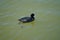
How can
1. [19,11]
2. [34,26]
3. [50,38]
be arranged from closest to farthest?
1. [50,38]
2. [34,26]
3. [19,11]

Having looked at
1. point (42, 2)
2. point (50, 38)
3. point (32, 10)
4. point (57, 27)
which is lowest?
point (50, 38)

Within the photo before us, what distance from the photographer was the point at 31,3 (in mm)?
6352

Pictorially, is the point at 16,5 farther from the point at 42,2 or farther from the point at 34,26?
the point at 34,26

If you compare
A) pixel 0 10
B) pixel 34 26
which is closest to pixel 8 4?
pixel 0 10

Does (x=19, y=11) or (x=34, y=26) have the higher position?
(x=19, y=11)

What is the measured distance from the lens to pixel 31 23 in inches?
180

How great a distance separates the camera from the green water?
12.8 ft

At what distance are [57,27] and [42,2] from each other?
2275mm

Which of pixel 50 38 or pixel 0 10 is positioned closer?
pixel 50 38

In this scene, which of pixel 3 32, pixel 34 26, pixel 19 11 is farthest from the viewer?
pixel 19 11

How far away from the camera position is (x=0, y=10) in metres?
5.54

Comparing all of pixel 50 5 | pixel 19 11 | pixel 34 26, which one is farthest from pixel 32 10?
pixel 34 26

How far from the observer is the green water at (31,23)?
3892 millimetres

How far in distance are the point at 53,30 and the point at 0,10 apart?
218 centimetres
